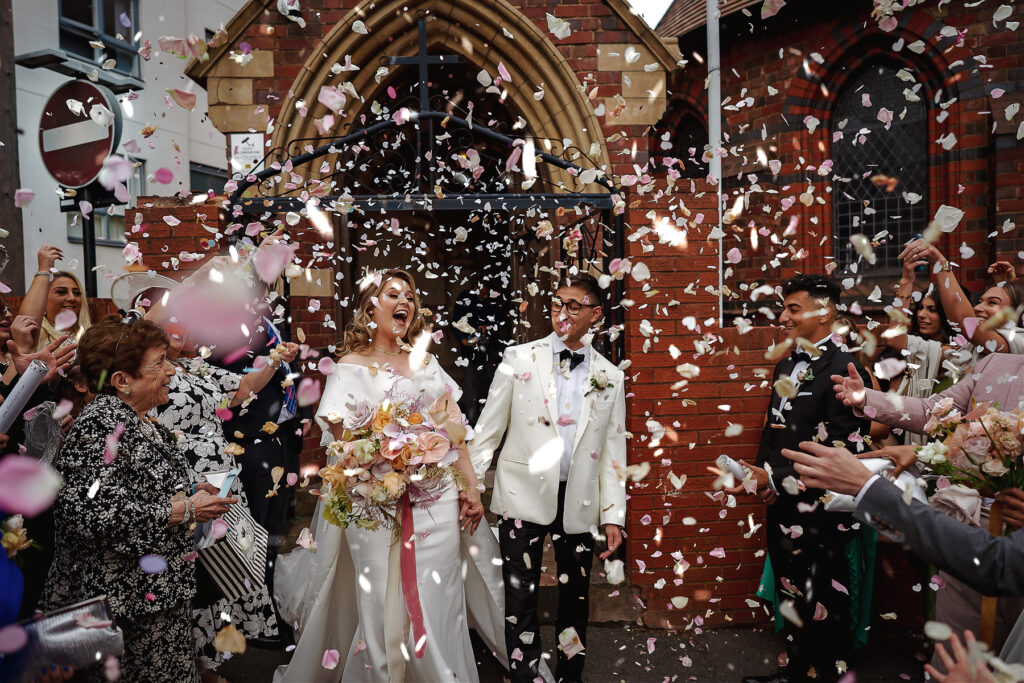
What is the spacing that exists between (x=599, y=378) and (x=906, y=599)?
2.82 meters

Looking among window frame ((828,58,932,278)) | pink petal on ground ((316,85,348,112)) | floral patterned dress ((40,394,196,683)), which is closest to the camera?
floral patterned dress ((40,394,196,683))

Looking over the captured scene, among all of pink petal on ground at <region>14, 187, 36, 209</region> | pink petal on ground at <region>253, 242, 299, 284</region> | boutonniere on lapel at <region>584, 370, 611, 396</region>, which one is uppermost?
pink petal on ground at <region>14, 187, 36, 209</region>

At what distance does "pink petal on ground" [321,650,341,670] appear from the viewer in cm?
341

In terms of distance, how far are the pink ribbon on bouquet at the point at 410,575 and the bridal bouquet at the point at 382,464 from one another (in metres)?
0.05

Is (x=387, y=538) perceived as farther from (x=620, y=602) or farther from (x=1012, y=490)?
(x=1012, y=490)

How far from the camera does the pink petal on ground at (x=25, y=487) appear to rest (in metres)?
2.48

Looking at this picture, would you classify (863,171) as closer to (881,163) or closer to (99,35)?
(881,163)

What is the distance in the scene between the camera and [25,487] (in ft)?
8.30

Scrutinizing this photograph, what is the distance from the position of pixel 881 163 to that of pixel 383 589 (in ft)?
28.8

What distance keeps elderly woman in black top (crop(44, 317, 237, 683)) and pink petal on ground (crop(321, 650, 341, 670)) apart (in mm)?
805

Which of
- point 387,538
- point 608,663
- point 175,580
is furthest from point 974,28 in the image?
point 175,580

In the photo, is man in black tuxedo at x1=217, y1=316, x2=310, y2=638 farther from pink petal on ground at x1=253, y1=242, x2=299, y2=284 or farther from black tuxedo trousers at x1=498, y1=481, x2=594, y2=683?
black tuxedo trousers at x1=498, y1=481, x2=594, y2=683

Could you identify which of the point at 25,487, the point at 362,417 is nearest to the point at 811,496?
the point at 362,417

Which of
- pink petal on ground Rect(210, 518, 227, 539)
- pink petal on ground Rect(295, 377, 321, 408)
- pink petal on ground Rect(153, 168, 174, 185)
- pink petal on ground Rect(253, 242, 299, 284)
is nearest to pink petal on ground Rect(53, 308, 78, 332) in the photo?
pink petal on ground Rect(153, 168, 174, 185)
